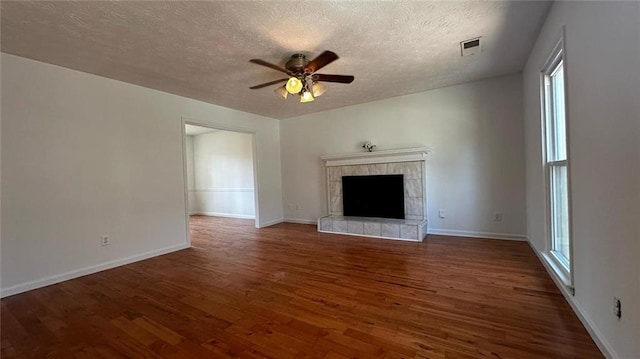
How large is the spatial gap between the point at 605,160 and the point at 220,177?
24.6 feet

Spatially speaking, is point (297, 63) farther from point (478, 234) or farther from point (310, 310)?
point (478, 234)

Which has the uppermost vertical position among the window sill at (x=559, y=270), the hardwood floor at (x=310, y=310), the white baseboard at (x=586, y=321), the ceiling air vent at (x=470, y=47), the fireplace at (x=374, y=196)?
the ceiling air vent at (x=470, y=47)

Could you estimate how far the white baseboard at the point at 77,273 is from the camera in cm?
263

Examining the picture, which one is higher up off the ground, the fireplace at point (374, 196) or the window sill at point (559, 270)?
the fireplace at point (374, 196)

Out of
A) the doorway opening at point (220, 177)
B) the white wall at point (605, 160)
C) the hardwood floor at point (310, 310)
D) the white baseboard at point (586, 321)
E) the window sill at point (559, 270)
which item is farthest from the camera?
the doorway opening at point (220, 177)

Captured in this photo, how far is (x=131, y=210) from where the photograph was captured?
3539mm

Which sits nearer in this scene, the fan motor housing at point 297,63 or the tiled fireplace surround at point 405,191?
the fan motor housing at point 297,63

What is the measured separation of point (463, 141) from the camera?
416cm

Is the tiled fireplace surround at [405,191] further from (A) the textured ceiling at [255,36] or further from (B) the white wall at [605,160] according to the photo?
(B) the white wall at [605,160]

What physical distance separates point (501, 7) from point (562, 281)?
7.57 ft

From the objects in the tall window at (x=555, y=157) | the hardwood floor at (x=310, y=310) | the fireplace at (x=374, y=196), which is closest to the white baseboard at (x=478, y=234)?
the hardwood floor at (x=310, y=310)

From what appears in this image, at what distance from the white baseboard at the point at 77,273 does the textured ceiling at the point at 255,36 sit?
2345 mm

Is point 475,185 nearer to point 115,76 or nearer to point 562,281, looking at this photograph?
point 562,281

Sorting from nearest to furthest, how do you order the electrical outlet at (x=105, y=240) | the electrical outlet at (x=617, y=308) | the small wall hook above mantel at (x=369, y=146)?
the electrical outlet at (x=617, y=308) → the electrical outlet at (x=105, y=240) → the small wall hook above mantel at (x=369, y=146)
